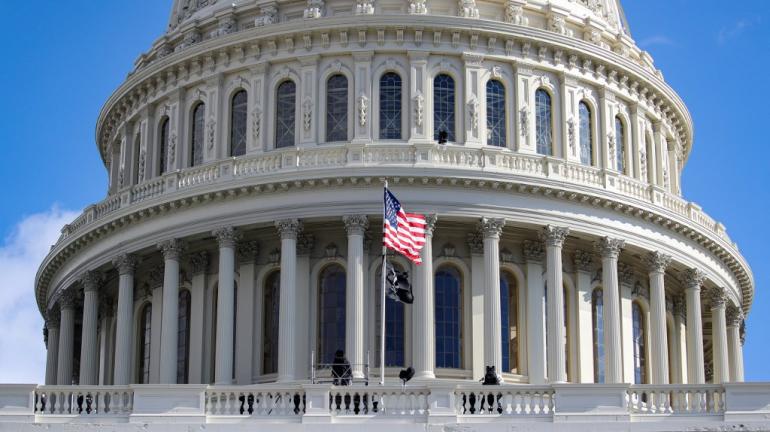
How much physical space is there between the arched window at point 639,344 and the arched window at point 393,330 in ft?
28.4

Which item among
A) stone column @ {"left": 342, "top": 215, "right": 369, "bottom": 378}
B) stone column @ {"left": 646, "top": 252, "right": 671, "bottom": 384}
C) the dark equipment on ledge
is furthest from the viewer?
stone column @ {"left": 646, "top": 252, "right": 671, "bottom": 384}

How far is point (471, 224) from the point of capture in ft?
194

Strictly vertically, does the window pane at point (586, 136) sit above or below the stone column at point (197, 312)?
above

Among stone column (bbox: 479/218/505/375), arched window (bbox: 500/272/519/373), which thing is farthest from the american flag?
arched window (bbox: 500/272/519/373)

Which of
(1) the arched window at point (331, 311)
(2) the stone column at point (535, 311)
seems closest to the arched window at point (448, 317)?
(2) the stone column at point (535, 311)

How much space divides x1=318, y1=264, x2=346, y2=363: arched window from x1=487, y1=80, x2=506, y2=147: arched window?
6.84 meters

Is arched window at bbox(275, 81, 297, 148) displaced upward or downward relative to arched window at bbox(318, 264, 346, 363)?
upward

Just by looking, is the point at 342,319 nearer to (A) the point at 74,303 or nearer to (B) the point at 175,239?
(B) the point at 175,239

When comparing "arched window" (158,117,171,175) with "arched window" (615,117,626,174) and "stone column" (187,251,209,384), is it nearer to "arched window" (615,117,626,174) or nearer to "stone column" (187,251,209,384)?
"stone column" (187,251,209,384)

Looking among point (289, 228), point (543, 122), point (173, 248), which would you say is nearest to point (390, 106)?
point (543, 122)

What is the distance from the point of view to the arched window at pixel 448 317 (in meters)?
58.7

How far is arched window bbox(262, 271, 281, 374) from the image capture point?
196 feet

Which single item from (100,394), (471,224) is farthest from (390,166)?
(100,394)

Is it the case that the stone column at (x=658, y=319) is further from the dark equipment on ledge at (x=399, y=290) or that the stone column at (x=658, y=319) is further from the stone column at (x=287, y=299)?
the dark equipment on ledge at (x=399, y=290)
